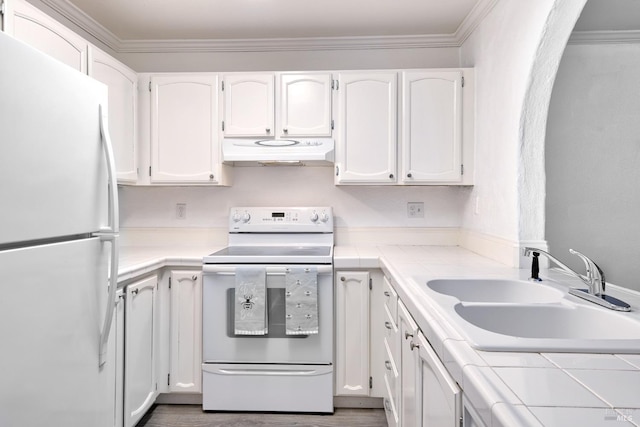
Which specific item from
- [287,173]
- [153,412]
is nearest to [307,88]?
[287,173]

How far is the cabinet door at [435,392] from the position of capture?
86cm

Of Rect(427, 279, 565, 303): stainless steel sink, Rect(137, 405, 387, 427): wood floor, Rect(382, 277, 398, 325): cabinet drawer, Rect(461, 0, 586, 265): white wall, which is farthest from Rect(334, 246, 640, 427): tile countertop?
Rect(137, 405, 387, 427): wood floor

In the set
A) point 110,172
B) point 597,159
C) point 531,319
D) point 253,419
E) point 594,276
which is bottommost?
point 253,419

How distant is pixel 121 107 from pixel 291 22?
1.21 meters

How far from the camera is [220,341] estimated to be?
2.26 meters

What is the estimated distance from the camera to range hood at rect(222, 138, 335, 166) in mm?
2488

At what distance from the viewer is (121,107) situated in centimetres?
240

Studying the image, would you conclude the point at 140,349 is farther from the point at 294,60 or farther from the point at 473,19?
the point at 473,19

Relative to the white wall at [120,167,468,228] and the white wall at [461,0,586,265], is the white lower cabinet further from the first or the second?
the white wall at [120,167,468,228]

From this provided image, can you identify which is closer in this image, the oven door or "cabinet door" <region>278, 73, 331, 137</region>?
the oven door

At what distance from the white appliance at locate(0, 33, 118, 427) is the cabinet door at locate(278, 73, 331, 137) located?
4.43 ft

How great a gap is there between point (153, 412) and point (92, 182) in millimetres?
1664

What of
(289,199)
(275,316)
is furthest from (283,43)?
(275,316)

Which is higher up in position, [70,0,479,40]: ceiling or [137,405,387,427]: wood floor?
[70,0,479,40]: ceiling
